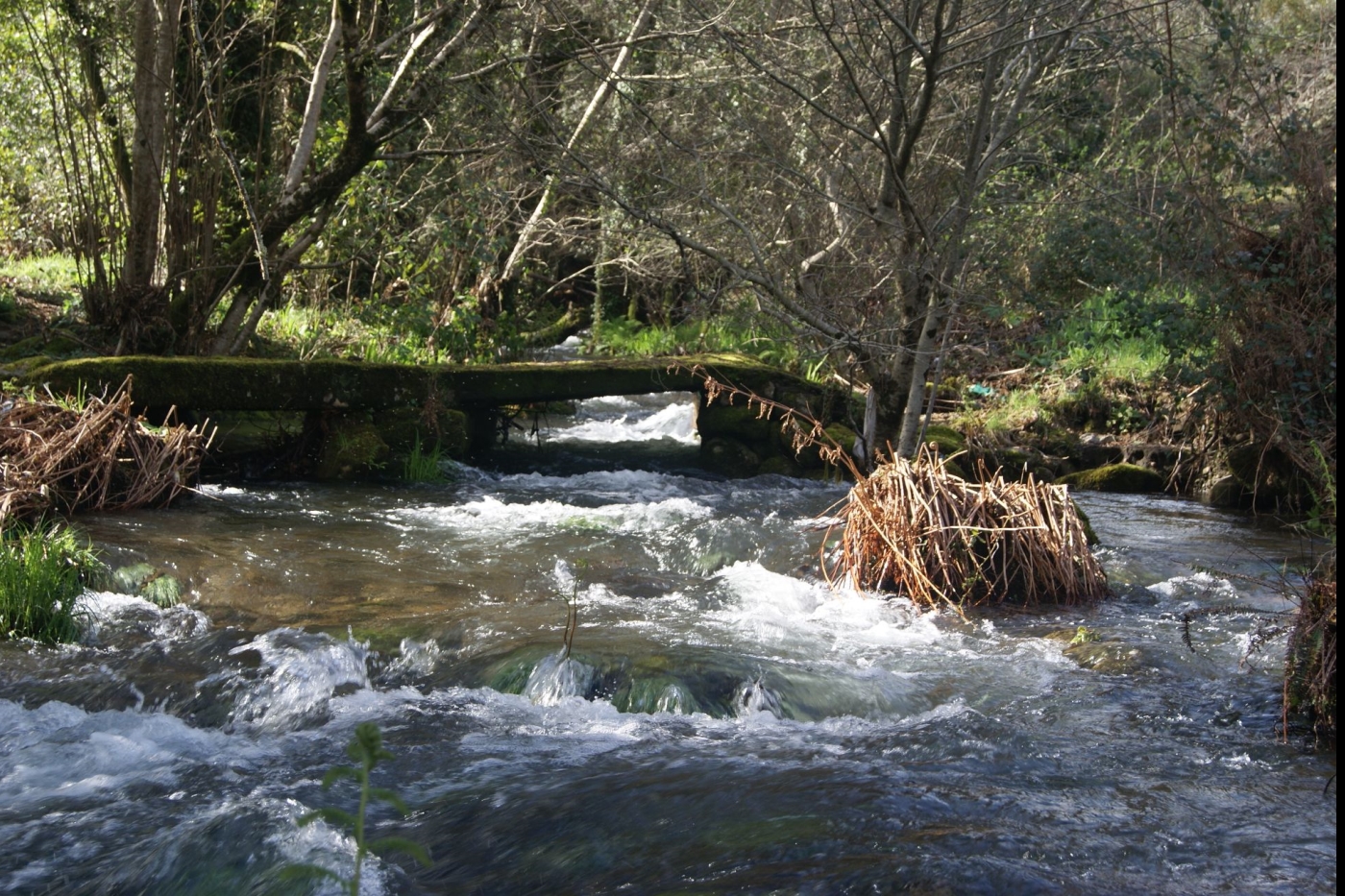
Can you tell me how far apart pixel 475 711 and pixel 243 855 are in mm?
1713

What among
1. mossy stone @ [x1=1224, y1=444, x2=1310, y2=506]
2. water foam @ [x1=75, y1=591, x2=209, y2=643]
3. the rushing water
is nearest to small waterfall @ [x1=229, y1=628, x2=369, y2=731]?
the rushing water

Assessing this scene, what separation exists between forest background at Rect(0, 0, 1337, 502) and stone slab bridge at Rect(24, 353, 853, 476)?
72 cm

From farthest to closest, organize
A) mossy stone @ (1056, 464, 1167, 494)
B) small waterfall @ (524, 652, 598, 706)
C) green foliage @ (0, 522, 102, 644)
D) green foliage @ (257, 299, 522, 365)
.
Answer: green foliage @ (257, 299, 522, 365), mossy stone @ (1056, 464, 1167, 494), green foliage @ (0, 522, 102, 644), small waterfall @ (524, 652, 598, 706)

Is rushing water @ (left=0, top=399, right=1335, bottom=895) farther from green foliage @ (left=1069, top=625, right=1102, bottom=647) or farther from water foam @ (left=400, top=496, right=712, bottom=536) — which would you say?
water foam @ (left=400, top=496, right=712, bottom=536)

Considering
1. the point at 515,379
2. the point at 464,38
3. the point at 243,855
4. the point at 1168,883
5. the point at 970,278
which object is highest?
the point at 464,38

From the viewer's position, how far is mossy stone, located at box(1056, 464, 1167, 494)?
12477 mm

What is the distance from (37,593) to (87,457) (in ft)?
8.35

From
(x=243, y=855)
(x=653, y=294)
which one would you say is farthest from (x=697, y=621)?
(x=653, y=294)

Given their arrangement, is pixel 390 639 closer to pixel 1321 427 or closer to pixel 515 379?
pixel 515 379

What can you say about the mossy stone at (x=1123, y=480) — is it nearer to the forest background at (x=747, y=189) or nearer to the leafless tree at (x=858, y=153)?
the forest background at (x=747, y=189)

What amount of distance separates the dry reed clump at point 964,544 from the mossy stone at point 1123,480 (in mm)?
5021

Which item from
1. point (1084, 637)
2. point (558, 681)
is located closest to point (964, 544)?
point (1084, 637)

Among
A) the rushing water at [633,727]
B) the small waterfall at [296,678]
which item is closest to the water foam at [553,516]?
the rushing water at [633,727]

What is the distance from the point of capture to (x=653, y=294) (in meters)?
19.7
